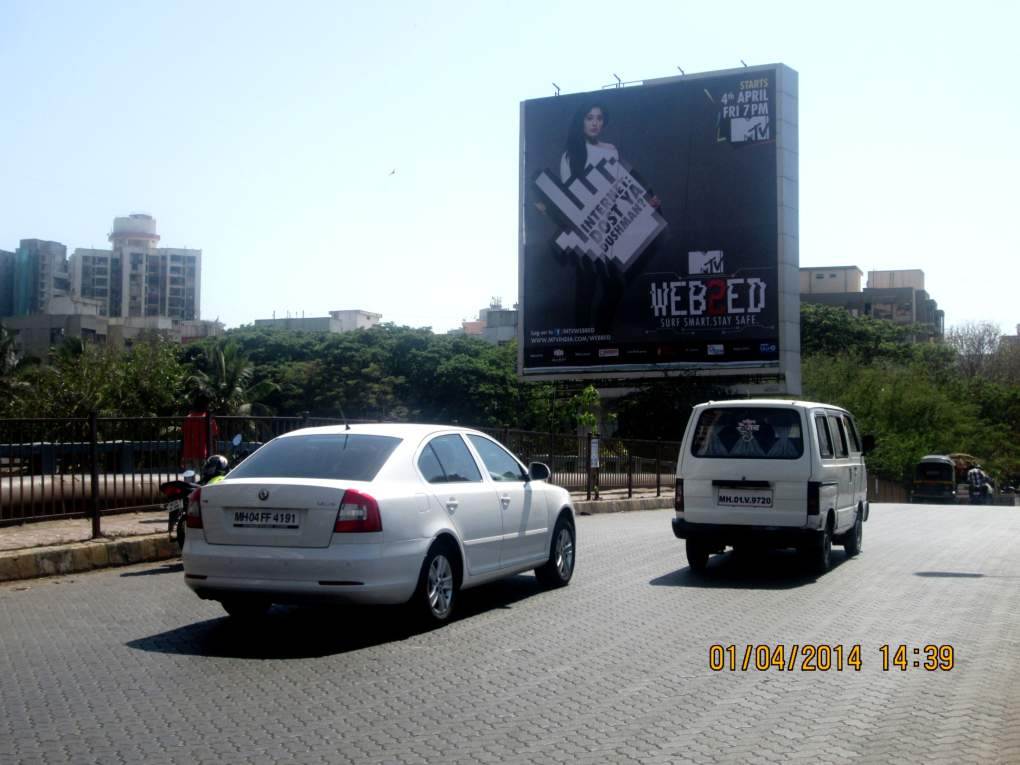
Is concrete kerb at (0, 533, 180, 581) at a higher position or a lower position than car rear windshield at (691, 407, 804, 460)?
lower

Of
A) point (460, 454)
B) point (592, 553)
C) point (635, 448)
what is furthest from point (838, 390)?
point (460, 454)

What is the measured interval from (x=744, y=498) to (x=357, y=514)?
17.3ft

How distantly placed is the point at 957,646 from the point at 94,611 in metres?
6.87

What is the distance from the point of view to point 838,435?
12.9 meters

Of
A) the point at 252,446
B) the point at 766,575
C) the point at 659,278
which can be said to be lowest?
the point at 766,575

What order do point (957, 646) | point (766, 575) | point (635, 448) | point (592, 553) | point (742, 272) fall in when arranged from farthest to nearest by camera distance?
point (742, 272)
point (635, 448)
point (592, 553)
point (766, 575)
point (957, 646)

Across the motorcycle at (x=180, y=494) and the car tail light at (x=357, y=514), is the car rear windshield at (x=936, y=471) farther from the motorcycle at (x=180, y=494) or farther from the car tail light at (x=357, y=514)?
the car tail light at (x=357, y=514)

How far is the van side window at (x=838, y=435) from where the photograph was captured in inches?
495

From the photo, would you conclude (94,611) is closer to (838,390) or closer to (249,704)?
(249,704)

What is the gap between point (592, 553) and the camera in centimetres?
1402

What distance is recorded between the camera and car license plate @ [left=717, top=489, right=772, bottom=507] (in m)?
11.6

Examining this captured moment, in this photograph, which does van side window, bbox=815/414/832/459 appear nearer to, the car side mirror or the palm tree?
the car side mirror

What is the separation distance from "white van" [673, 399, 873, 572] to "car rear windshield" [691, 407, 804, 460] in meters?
0.01
